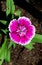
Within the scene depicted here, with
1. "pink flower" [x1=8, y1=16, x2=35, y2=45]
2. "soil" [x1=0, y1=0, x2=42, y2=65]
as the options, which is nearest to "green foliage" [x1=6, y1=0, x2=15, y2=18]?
"pink flower" [x1=8, y1=16, x2=35, y2=45]

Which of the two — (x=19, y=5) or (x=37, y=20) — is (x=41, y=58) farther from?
(x=19, y=5)

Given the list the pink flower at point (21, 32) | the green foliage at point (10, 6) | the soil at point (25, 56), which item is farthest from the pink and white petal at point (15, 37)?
the soil at point (25, 56)

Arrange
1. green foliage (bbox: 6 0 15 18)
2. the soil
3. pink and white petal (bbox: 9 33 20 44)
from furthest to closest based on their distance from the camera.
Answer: the soil → green foliage (bbox: 6 0 15 18) → pink and white petal (bbox: 9 33 20 44)

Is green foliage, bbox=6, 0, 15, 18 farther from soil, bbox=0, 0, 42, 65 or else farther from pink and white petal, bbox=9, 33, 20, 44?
soil, bbox=0, 0, 42, 65

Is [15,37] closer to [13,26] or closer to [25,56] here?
[13,26]

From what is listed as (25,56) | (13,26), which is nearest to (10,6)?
(13,26)

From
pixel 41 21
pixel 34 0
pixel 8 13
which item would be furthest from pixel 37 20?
pixel 8 13

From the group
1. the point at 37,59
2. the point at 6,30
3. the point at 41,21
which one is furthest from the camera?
the point at 41,21

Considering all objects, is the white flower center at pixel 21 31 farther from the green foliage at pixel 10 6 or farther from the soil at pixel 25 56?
the soil at pixel 25 56
